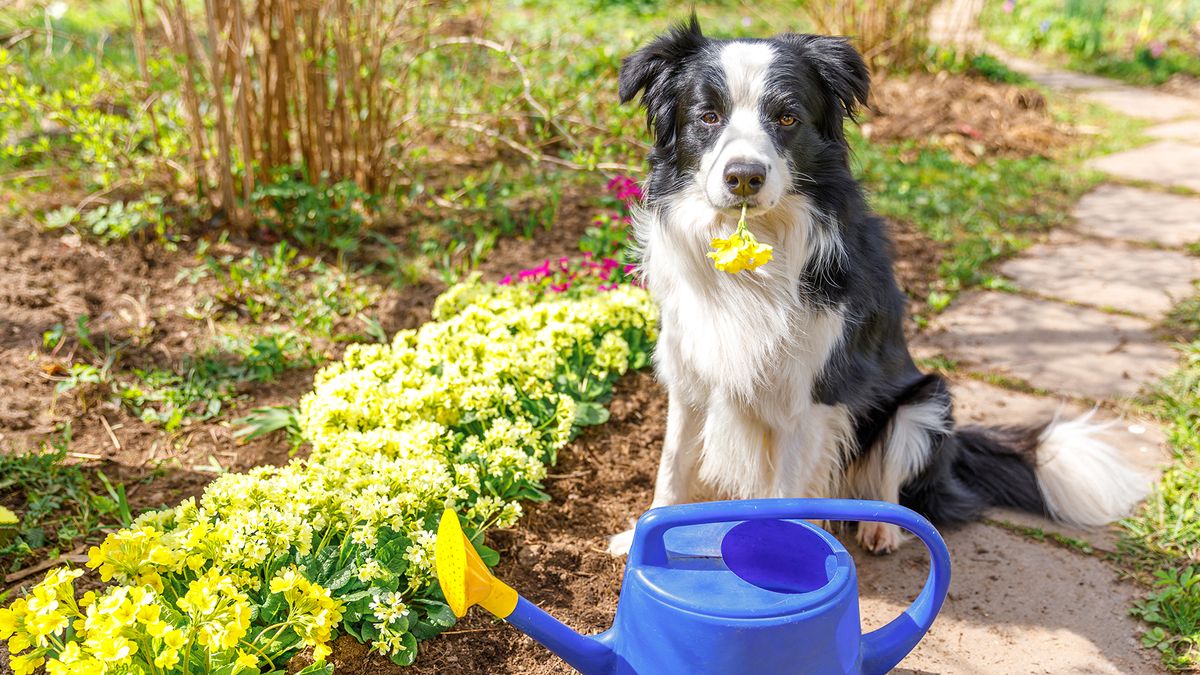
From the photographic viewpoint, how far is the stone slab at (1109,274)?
14.1 ft

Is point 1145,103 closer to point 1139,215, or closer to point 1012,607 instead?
point 1139,215

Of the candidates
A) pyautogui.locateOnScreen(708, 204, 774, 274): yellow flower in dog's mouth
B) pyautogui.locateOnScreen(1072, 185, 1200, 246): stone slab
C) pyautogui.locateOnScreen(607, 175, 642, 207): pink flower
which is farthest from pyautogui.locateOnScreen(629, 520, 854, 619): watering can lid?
pyautogui.locateOnScreen(1072, 185, 1200, 246): stone slab

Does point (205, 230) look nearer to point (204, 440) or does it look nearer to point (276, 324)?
point (276, 324)

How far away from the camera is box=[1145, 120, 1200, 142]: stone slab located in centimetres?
669

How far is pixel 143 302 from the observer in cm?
364

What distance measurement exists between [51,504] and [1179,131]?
7582mm

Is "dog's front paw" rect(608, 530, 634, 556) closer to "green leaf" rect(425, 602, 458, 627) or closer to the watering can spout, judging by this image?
"green leaf" rect(425, 602, 458, 627)

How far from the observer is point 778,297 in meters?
2.36

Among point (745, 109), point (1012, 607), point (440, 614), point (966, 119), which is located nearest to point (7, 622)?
point (440, 614)

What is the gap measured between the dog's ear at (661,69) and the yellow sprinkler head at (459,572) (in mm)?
1346

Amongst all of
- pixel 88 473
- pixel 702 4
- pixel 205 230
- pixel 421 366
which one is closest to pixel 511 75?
pixel 205 230

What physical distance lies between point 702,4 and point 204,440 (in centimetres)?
776

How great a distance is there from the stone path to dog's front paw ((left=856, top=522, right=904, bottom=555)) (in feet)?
0.16

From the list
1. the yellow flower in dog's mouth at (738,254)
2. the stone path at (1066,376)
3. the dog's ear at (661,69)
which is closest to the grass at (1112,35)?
the stone path at (1066,376)
